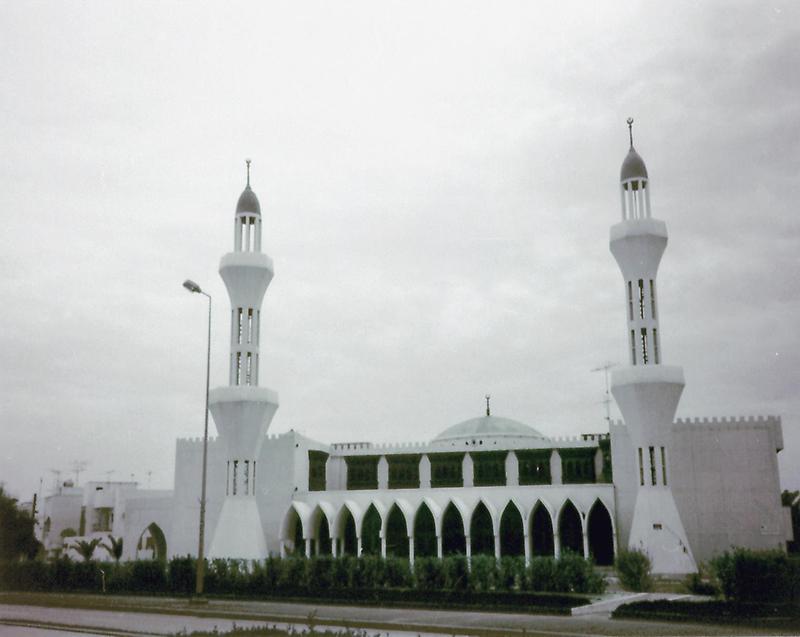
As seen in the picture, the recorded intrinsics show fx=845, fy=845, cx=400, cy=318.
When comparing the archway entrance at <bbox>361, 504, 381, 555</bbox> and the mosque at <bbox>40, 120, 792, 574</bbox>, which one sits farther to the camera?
the archway entrance at <bbox>361, 504, 381, 555</bbox>

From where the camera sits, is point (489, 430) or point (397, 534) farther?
point (489, 430)

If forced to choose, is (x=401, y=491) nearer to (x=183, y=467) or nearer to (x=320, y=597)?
(x=183, y=467)

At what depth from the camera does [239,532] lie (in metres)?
42.8

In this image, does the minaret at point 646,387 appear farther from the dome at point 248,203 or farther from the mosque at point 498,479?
the dome at point 248,203

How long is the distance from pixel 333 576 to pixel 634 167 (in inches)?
989

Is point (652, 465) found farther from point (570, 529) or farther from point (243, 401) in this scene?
point (243, 401)

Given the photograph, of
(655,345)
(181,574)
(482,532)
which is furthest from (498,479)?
(181,574)

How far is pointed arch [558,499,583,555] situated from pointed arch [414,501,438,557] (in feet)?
23.2

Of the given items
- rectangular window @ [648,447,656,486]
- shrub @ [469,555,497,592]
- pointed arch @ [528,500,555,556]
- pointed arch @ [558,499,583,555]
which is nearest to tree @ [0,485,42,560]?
pointed arch @ [528,500,555,556]

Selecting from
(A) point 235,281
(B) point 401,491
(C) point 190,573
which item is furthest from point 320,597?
(A) point 235,281

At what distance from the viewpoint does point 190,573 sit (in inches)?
1248

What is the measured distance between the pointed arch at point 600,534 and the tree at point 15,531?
113ft

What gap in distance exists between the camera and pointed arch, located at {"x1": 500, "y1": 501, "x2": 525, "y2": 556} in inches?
1805

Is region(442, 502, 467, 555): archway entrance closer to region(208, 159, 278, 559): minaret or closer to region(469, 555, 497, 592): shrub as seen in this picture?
region(208, 159, 278, 559): minaret
